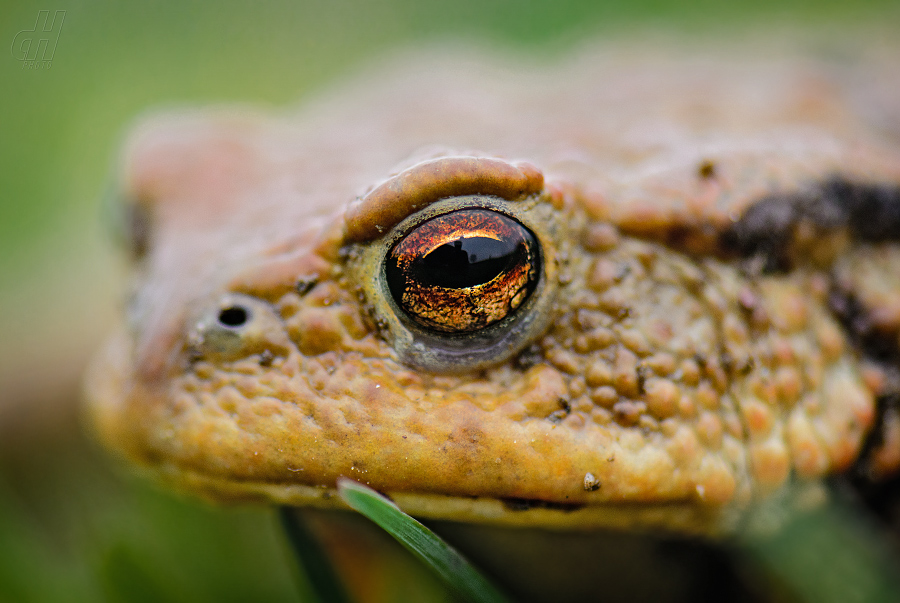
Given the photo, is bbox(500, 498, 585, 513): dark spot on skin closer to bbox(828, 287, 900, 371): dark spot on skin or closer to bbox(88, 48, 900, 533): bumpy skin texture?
bbox(88, 48, 900, 533): bumpy skin texture

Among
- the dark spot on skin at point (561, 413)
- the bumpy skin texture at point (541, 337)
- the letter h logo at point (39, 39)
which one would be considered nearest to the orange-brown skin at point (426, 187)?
the bumpy skin texture at point (541, 337)

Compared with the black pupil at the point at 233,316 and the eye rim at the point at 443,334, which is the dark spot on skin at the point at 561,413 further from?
the black pupil at the point at 233,316

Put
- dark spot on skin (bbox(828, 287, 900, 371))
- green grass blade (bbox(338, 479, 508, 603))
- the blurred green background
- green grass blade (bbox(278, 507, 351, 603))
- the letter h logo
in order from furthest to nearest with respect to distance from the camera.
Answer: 1. the letter h logo
2. the blurred green background
3. dark spot on skin (bbox(828, 287, 900, 371))
4. green grass blade (bbox(278, 507, 351, 603))
5. green grass blade (bbox(338, 479, 508, 603))

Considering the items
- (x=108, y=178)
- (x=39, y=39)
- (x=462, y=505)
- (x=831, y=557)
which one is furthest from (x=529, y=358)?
(x=39, y=39)

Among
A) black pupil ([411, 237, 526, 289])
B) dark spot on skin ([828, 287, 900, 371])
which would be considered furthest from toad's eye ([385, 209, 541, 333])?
dark spot on skin ([828, 287, 900, 371])

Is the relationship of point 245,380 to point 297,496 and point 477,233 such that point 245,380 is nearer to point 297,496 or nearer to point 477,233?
point 297,496

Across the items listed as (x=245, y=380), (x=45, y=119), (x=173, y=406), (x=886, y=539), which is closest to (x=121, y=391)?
(x=173, y=406)
